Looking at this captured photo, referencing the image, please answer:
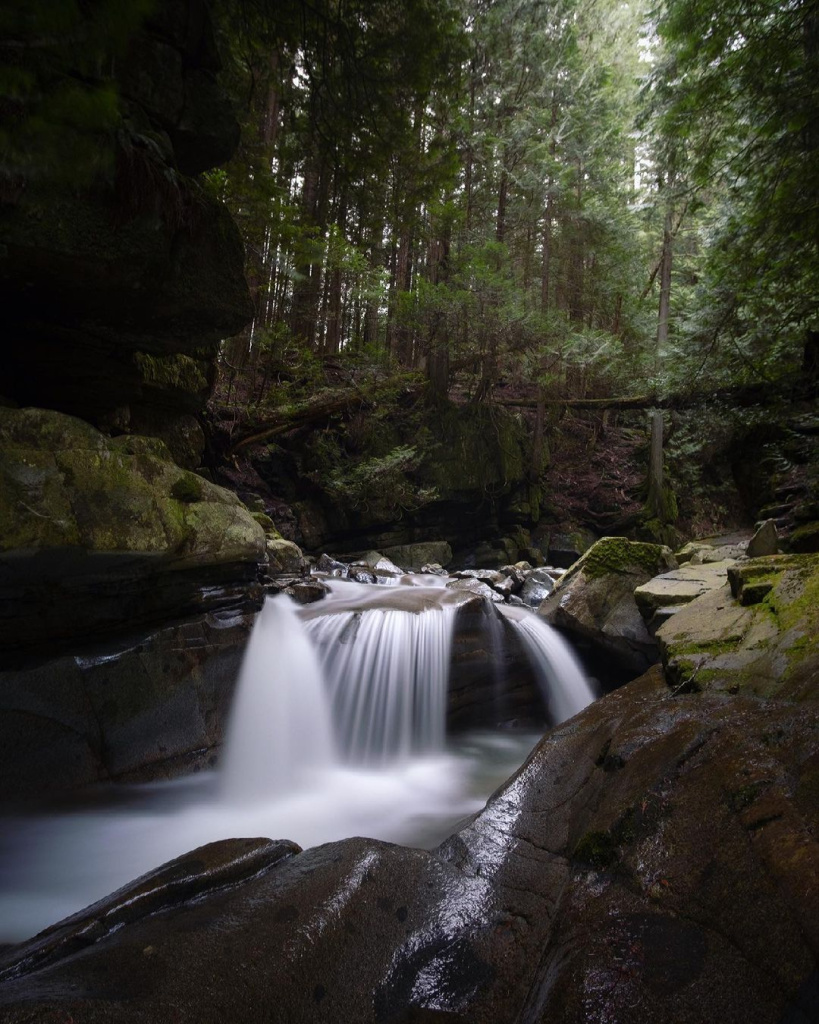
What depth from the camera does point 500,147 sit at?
15.1 m

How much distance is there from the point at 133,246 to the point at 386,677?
5509 mm

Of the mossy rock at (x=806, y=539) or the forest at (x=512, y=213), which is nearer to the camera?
the forest at (x=512, y=213)

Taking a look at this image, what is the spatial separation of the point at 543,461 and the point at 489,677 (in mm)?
11961

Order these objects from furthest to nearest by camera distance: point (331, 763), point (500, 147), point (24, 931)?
point (500, 147) → point (331, 763) → point (24, 931)

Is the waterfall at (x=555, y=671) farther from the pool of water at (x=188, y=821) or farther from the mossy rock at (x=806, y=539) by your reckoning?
the mossy rock at (x=806, y=539)

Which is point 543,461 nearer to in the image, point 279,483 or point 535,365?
point 535,365

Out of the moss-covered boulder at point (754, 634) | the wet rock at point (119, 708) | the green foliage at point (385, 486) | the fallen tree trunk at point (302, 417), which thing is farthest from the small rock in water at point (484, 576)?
the wet rock at point (119, 708)

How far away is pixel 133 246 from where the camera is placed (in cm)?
419

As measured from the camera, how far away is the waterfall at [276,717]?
5617 millimetres

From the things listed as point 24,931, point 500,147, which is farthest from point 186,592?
point 500,147

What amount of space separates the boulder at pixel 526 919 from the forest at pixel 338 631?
0.5 inches

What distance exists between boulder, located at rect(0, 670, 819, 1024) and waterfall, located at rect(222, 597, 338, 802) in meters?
3.14

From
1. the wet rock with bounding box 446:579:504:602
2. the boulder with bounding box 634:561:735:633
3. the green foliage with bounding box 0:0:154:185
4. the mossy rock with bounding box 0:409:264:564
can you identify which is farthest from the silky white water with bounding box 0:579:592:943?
the green foliage with bounding box 0:0:154:185

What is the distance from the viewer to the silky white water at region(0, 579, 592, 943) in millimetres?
3953
